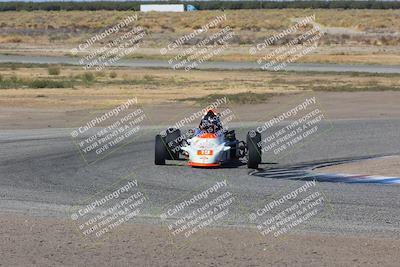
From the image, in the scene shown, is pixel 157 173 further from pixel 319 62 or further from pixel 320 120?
pixel 319 62

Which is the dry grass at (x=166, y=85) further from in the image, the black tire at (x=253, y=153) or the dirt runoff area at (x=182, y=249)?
the dirt runoff area at (x=182, y=249)

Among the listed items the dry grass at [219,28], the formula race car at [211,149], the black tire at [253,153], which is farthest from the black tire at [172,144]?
the dry grass at [219,28]

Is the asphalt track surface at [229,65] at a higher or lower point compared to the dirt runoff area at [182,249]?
lower

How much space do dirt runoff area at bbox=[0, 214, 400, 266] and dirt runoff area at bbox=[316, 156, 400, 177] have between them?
743 cm

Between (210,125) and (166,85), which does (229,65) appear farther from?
(210,125)

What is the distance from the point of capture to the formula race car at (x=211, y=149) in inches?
808

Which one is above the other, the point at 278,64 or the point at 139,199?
the point at 139,199

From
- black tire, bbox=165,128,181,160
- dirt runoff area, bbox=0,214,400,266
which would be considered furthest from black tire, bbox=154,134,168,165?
dirt runoff area, bbox=0,214,400,266

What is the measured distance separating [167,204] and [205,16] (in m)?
113

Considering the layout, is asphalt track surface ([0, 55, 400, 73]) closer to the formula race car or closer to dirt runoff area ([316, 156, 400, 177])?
dirt runoff area ([316, 156, 400, 177])

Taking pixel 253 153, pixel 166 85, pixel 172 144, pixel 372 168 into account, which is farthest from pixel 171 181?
pixel 166 85

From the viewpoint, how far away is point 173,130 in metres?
22.5

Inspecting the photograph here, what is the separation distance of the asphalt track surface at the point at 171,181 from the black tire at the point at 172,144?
1.36ft

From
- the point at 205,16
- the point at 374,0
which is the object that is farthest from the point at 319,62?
the point at 374,0
